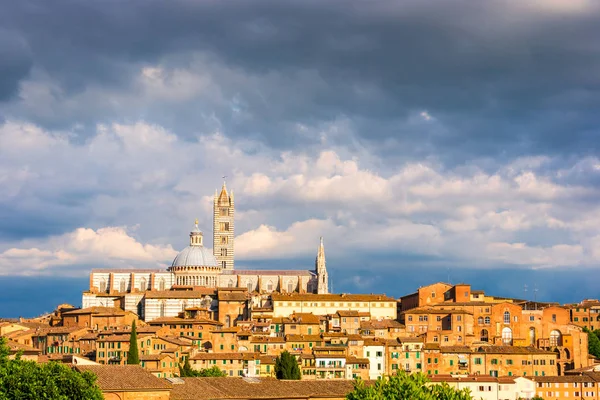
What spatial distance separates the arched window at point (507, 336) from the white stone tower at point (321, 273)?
3501cm

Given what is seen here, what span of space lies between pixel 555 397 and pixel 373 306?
2624 centimetres

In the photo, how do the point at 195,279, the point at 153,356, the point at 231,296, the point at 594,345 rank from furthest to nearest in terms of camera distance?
the point at 195,279 → the point at 231,296 → the point at 594,345 → the point at 153,356

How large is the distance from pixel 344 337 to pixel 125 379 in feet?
118

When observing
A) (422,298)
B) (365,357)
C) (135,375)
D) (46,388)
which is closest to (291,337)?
(365,357)

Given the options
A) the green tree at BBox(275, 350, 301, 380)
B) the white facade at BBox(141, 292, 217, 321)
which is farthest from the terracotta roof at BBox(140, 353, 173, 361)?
the white facade at BBox(141, 292, 217, 321)

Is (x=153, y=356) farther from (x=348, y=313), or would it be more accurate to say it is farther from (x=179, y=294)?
(x=179, y=294)

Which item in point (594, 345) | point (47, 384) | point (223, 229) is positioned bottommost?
point (47, 384)

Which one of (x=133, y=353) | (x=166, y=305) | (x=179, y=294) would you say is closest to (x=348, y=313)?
(x=179, y=294)

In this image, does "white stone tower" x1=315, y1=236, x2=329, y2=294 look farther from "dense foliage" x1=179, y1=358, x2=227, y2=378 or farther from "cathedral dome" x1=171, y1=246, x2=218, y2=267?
"dense foliage" x1=179, y1=358, x2=227, y2=378

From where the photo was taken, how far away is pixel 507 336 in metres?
88.2

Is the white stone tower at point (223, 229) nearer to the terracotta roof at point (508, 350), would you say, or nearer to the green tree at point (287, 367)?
the terracotta roof at point (508, 350)

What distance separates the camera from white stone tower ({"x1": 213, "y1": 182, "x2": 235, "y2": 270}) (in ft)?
438

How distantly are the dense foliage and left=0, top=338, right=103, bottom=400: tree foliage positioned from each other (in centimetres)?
2738

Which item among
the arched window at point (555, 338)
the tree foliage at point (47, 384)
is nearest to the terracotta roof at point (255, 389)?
the tree foliage at point (47, 384)
